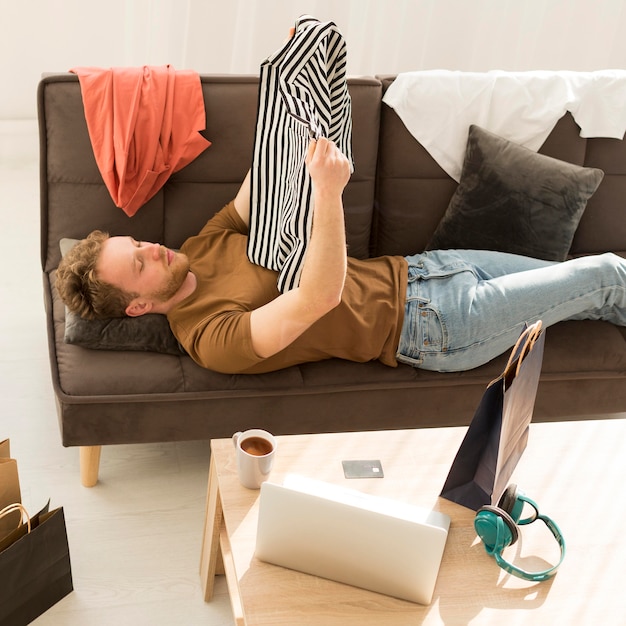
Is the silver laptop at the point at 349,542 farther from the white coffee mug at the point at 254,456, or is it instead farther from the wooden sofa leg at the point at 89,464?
the wooden sofa leg at the point at 89,464

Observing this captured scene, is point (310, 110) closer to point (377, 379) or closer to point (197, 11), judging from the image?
point (377, 379)

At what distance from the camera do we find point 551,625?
1.47m

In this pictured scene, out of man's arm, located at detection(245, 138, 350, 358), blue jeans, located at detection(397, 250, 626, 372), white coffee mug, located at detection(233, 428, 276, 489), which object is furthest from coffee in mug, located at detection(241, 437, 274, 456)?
blue jeans, located at detection(397, 250, 626, 372)

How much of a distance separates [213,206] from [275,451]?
101cm

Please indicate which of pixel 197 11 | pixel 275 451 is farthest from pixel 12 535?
pixel 197 11

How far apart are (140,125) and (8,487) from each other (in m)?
1.05

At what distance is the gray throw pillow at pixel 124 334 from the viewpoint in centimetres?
215

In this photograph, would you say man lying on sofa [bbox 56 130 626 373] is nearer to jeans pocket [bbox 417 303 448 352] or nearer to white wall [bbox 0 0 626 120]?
jeans pocket [bbox 417 303 448 352]

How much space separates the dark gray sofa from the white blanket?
0.14 ft

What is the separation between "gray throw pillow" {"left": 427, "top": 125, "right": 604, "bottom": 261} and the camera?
2.53 m

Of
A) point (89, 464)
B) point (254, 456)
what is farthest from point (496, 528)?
point (89, 464)

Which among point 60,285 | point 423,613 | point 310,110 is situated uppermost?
point 310,110

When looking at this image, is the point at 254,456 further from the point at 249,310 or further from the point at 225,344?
the point at 249,310

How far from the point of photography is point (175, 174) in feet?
7.93
